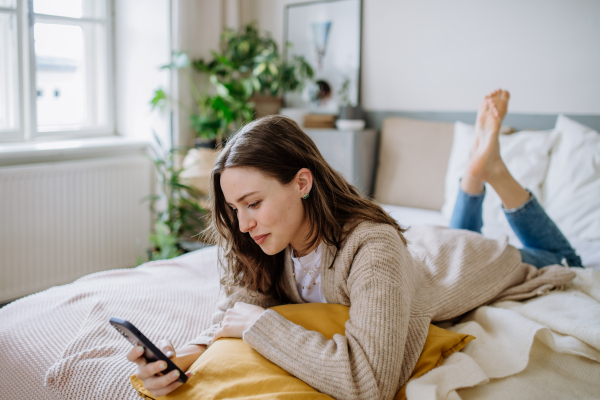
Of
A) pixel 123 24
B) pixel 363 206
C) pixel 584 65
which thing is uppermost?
pixel 123 24

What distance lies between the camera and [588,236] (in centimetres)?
200

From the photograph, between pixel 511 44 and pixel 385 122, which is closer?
pixel 511 44

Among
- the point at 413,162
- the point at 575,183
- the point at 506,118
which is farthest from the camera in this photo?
the point at 413,162

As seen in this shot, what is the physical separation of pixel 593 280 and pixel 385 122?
1608mm

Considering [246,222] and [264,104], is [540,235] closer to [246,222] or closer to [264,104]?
[246,222]

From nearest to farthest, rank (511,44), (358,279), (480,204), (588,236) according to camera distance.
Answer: (358,279) → (480,204) → (588,236) → (511,44)

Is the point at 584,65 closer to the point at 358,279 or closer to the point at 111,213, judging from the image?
the point at 358,279

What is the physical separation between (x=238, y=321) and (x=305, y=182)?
1.11 ft

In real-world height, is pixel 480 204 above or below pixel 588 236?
above

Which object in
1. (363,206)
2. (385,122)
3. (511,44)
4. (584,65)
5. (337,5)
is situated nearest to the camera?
(363,206)

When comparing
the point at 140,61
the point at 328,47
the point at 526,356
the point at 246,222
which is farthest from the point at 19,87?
the point at 526,356

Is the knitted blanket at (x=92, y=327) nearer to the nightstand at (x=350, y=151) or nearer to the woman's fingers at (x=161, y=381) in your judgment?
the woman's fingers at (x=161, y=381)

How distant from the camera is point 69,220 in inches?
108

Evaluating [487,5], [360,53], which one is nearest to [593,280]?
[487,5]
